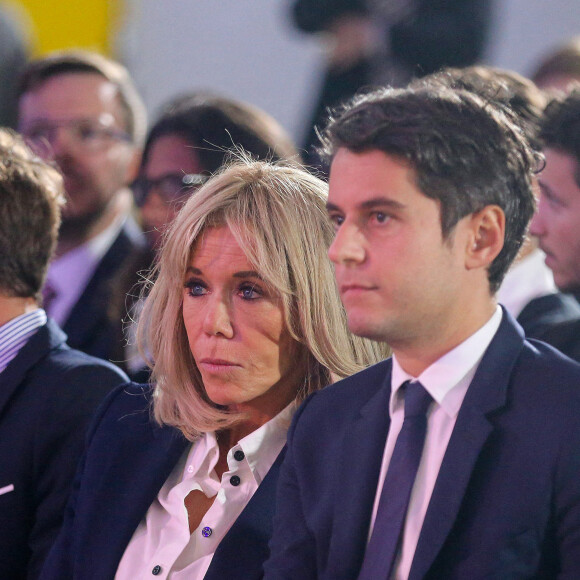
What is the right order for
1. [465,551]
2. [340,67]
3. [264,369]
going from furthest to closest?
[340,67], [264,369], [465,551]

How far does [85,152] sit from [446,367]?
2.46 meters

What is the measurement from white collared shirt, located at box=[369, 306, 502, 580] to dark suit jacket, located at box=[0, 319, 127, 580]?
972 millimetres

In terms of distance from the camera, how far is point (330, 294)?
187cm

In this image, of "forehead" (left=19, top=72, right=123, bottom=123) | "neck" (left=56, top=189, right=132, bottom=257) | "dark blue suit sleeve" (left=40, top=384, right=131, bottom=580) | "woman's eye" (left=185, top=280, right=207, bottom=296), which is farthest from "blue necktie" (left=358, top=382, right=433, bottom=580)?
"forehead" (left=19, top=72, right=123, bottom=123)

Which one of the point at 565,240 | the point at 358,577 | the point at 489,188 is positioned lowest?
the point at 358,577

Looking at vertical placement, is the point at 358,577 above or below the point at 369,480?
below

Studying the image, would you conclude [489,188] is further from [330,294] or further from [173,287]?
[173,287]

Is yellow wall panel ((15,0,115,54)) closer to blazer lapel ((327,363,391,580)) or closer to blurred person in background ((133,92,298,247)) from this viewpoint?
blurred person in background ((133,92,298,247))

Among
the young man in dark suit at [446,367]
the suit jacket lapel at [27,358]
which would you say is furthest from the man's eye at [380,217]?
the suit jacket lapel at [27,358]

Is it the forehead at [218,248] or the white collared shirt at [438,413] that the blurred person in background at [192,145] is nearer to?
the forehead at [218,248]

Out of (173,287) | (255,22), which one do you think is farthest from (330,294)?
(255,22)

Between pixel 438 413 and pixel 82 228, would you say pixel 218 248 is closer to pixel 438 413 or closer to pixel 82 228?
pixel 438 413

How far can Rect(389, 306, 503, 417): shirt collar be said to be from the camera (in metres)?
1.34

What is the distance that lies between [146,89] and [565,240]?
3.47m
